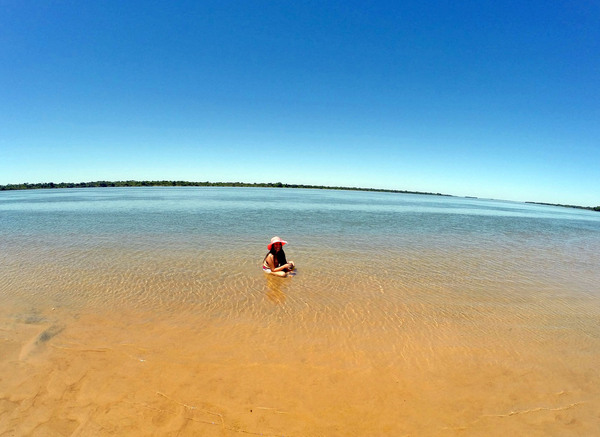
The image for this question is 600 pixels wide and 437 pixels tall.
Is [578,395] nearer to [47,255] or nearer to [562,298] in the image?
[562,298]

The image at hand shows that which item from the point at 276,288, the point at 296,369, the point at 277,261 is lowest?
the point at 296,369

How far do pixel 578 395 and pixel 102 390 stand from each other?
6.77 metres

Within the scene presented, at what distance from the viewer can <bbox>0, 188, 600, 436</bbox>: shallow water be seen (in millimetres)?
3375

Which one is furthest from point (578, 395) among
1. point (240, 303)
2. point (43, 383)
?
point (43, 383)

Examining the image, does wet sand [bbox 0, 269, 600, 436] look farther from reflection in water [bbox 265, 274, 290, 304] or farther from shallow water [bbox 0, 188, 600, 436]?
reflection in water [bbox 265, 274, 290, 304]

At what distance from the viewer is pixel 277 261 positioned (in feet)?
29.6

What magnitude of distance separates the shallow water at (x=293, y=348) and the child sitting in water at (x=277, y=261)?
1.16 ft

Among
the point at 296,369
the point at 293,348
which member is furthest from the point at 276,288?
the point at 296,369

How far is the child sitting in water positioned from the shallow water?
0.35m

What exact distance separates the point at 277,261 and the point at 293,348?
4.27m

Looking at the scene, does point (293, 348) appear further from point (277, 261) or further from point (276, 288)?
point (277, 261)

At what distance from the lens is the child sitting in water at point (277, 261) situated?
28.8ft

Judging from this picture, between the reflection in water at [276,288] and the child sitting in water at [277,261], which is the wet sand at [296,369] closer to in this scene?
the reflection in water at [276,288]

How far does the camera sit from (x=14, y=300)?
6.50m
